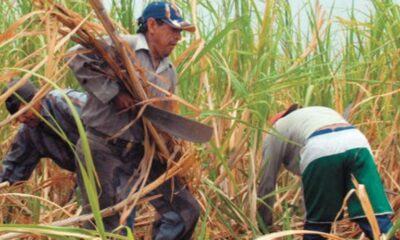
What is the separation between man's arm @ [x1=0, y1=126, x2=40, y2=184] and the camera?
13.8ft

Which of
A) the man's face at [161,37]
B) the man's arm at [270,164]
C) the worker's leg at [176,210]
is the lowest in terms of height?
the worker's leg at [176,210]

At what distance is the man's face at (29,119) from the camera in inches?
159

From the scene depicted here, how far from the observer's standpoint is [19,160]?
422 cm

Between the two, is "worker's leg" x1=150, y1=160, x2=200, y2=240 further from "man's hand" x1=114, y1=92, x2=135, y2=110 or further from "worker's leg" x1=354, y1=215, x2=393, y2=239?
"worker's leg" x1=354, y1=215, x2=393, y2=239

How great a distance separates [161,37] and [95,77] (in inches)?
13.3

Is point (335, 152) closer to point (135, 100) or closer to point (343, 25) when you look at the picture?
point (135, 100)

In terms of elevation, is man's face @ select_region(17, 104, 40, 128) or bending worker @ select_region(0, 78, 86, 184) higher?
man's face @ select_region(17, 104, 40, 128)

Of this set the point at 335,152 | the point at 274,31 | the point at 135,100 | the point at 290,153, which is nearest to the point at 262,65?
the point at 274,31

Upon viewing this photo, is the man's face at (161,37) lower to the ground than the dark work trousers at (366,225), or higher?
higher

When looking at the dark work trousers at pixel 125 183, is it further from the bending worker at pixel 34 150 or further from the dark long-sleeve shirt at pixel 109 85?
the bending worker at pixel 34 150

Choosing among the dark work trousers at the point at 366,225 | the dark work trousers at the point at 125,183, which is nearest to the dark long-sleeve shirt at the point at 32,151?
the dark work trousers at the point at 125,183

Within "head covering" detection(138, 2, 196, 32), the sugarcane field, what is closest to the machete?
the sugarcane field

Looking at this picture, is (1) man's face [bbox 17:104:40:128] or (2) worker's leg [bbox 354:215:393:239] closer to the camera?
(2) worker's leg [bbox 354:215:393:239]

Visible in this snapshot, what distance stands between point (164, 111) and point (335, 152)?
0.78 m
